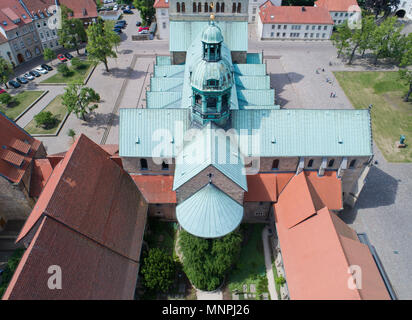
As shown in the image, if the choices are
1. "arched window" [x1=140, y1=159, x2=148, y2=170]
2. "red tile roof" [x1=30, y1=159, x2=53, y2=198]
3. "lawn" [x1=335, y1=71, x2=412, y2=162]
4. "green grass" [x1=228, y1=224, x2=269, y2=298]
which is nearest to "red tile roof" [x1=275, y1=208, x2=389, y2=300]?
"green grass" [x1=228, y1=224, x2=269, y2=298]

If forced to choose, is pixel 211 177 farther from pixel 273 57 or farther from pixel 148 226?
pixel 273 57

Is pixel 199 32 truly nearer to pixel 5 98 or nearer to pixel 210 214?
pixel 210 214

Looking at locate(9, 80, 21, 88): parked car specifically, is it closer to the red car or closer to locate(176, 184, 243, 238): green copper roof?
the red car

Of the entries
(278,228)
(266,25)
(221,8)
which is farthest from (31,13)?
(278,228)

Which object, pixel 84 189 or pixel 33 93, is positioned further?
pixel 33 93

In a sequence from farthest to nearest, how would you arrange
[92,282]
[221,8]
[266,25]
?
[266,25] < [221,8] < [92,282]

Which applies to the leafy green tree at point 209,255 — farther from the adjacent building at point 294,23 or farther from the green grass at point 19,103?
the adjacent building at point 294,23

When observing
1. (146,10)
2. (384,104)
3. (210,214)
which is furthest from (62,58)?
(384,104)
